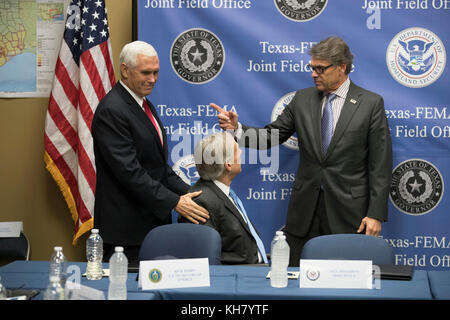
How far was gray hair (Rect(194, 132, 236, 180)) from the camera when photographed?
11.3 feet

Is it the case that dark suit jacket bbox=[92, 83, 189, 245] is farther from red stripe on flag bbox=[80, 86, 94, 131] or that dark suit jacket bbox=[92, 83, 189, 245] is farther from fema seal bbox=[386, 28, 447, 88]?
fema seal bbox=[386, 28, 447, 88]

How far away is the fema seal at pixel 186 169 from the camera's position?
4871 millimetres

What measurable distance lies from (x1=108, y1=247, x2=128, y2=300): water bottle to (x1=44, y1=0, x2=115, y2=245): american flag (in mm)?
2139

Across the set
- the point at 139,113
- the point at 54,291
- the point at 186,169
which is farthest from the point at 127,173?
the point at 54,291

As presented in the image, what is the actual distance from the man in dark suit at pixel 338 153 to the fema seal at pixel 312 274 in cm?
159

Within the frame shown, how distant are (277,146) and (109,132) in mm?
1520

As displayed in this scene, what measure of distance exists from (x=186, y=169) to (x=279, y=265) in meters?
2.14

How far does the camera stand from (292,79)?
187 inches

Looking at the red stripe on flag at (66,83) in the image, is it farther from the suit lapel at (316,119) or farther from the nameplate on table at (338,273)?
the nameplate on table at (338,273)

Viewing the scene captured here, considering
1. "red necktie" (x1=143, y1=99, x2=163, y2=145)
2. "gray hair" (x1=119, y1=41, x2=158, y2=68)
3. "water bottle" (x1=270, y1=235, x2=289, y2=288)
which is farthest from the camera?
"red necktie" (x1=143, y1=99, x2=163, y2=145)

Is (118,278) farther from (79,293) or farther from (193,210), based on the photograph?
(193,210)

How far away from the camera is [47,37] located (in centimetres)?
498

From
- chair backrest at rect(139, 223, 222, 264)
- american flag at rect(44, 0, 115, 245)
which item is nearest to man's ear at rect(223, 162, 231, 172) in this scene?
chair backrest at rect(139, 223, 222, 264)

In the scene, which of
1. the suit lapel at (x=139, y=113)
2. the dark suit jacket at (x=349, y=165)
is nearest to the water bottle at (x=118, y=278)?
the suit lapel at (x=139, y=113)
